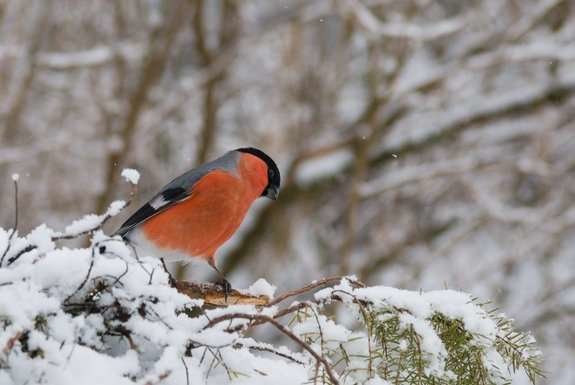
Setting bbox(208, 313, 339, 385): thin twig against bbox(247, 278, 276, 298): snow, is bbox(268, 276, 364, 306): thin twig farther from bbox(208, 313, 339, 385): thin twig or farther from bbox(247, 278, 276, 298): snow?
bbox(247, 278, 276, 298): snow

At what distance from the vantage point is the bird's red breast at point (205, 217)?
286 cm

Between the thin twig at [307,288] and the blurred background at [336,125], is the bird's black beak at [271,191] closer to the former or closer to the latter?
the thin twig at [307,288]

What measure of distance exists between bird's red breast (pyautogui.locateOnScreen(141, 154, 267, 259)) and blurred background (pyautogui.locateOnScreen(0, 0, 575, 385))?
4.07 metres

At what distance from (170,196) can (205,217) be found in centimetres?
16

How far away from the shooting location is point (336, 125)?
31.0ft

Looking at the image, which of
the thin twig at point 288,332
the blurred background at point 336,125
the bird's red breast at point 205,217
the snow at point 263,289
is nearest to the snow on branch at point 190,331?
the thin twig at point 288,332

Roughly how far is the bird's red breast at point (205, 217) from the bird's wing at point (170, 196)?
2cm

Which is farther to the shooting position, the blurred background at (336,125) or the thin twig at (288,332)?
the blurred background at (336,125)

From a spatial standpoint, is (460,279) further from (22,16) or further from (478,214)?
(22,16)

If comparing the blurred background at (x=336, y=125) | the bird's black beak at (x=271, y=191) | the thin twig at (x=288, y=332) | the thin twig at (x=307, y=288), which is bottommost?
the thin twig at (x=288, y=332)

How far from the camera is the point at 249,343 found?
1.36m

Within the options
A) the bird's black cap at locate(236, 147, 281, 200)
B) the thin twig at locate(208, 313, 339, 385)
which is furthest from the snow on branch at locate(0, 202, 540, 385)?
the bird's black cap at locate(236, 147, 281, 200)

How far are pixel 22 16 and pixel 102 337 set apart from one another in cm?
840

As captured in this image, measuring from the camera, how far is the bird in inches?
113
